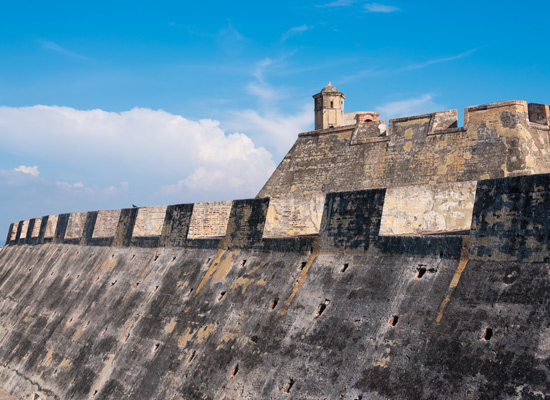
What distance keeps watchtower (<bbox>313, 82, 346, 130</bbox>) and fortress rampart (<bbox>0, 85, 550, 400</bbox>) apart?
683 cm

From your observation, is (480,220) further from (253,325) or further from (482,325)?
(253,325)

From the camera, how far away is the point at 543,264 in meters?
8.30

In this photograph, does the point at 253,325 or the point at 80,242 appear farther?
the point at 80,242

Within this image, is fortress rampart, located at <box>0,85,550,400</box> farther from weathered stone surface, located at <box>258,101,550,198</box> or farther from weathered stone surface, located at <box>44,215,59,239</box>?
weathered stone surface, located at <box>44,215,59,239</box>

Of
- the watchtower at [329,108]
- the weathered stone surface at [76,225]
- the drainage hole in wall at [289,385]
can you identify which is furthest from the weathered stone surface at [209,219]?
the watchtower at [329,108]

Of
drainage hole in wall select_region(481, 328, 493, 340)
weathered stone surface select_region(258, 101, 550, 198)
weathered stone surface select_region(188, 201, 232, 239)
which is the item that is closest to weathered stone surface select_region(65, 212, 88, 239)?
weathered stone surface select_region(258, 101, 550, 198)

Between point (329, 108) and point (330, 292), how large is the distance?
805 inches

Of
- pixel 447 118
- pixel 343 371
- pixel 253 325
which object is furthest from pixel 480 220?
pixel 447 118

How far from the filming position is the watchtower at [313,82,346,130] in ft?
98.7

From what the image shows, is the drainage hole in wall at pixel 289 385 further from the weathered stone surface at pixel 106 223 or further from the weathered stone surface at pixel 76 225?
the weathered stone surface at pixel 76 225

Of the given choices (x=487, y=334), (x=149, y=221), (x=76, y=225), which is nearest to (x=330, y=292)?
(x=487, y=334)

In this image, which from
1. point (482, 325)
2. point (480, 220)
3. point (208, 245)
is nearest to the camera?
point (482, 325)

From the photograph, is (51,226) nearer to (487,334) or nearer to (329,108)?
(329,108)

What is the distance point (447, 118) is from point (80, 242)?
15521mm
